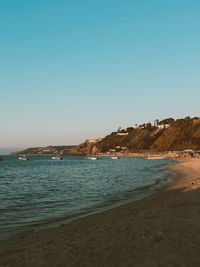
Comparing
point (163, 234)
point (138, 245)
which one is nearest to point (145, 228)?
point (163, 234)

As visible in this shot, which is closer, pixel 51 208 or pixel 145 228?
pixel 145 228

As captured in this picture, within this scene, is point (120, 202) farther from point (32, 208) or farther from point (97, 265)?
point (97, 265)

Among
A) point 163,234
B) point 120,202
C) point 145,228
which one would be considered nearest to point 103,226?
point 145,228

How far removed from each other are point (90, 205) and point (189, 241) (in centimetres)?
1701

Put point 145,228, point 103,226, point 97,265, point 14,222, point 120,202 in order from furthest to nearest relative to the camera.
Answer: point 120,202, point 14,222, point 103,226, point 145,228, point 97,265

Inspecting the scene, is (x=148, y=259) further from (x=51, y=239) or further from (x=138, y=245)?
(x=51, y=239)

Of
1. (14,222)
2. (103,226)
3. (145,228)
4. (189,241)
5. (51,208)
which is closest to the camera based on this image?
(189,241)

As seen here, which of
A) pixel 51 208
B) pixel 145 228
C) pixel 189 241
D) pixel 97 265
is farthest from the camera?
pixel 51 208

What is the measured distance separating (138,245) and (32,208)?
16.6 metres

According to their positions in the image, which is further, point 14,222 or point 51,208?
point 51,208

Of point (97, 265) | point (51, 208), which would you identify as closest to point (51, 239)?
point (97, 265)

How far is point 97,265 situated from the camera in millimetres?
11242

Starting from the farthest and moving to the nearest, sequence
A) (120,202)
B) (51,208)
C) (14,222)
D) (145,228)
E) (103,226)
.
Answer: (120,202) → (51,208) → (14,222) → (103,226) → (145,228)

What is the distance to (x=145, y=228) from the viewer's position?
15.4 m
